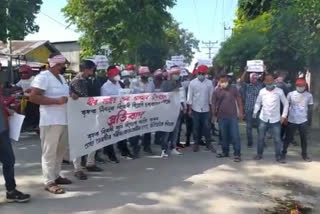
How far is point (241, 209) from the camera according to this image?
247 inches

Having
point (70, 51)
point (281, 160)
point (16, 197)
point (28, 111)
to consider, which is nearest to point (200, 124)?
point (281, 160)

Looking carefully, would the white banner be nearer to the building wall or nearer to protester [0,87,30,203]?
protester [0,87,30,203]

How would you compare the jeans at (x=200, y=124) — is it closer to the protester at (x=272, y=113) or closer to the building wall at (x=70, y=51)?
the protester at (x=272, y=113)

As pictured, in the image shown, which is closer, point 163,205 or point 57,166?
point 163,205

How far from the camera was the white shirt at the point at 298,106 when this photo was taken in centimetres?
964

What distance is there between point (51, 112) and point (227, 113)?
4103mm

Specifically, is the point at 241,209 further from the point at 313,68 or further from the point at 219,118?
the point at 313,68

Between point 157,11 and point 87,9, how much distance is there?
13.4 feet

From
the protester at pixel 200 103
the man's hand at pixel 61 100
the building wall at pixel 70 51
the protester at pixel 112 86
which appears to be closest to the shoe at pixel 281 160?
the protester at pixel 200 103

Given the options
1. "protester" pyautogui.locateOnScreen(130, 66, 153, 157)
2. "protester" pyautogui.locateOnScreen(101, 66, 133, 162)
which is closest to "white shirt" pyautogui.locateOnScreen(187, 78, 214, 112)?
"protester" pyautogui.locateOnScreen(130, 66, 153, 157)

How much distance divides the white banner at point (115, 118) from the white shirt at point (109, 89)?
0.60 feet

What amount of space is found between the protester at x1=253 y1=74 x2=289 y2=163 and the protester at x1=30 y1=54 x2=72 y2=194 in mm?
4420

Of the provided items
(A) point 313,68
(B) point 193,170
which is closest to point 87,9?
(A) point 313,68

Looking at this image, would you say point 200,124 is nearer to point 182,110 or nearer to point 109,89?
point 182,110
